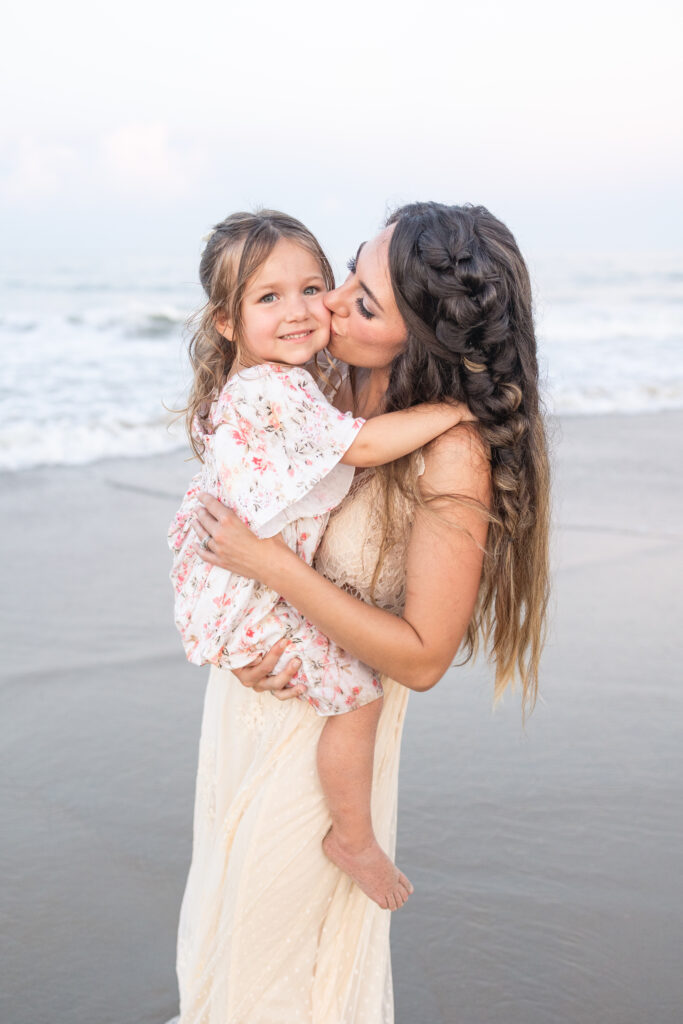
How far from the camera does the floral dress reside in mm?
2061

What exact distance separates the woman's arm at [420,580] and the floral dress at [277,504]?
0.26ft

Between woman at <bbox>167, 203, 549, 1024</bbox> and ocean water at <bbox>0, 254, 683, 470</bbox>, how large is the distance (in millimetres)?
266

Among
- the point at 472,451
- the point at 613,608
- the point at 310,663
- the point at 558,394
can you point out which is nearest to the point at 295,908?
the point at 310,663

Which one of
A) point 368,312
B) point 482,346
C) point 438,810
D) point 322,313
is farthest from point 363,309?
point 438,810

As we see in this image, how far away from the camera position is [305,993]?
7.32 ft

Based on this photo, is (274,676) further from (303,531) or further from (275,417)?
(275,417)

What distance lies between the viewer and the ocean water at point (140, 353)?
8625 millimetres

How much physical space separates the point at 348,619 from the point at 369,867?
1.92 ft

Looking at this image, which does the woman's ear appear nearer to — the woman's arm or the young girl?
the young girl

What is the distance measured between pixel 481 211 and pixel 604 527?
4.60 metres

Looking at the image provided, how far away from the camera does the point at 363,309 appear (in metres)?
2.18

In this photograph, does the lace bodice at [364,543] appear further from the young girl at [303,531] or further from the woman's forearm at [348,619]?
the woman's forearm at [348,619]

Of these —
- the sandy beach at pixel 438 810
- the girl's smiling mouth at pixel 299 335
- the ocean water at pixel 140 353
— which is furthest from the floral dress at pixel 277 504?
the sandy beach at pixel 438 810

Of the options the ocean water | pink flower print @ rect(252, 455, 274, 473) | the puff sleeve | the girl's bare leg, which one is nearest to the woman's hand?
the girl's bare leg
